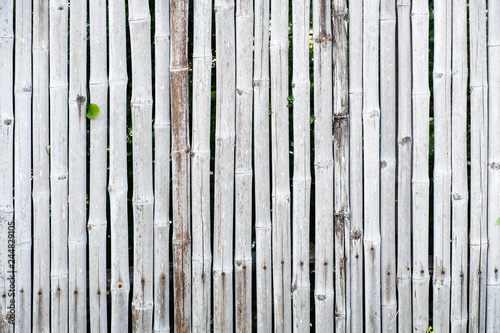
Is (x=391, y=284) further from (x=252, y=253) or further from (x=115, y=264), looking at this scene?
(x=115, y=264)

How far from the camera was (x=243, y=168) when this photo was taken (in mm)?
2549

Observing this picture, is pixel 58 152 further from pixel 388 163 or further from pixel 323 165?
pixel 388 163

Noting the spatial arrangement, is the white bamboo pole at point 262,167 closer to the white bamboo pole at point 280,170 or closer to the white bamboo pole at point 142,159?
the white bamboo pole at point 280,170

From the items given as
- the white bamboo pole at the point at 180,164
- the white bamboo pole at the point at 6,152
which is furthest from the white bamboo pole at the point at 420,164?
the white bamboo pole at the point at 6,152

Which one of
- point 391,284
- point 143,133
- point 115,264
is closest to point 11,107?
point 143,133

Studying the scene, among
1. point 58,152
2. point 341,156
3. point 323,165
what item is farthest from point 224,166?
point 58,152

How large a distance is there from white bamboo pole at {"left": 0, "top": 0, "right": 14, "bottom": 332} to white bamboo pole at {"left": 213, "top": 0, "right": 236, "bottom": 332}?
3.83 ft

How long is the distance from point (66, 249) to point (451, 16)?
8.58ft

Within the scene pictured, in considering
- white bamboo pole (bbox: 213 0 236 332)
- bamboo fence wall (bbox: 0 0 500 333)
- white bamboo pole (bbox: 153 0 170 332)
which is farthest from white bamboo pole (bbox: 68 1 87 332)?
white bamboo pole (bbox: 213 0 236 332)

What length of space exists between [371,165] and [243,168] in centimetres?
75

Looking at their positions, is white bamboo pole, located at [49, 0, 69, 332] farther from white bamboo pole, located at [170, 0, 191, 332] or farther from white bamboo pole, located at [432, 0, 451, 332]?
white bamboo pole, located at [432, 0, 451, 332]

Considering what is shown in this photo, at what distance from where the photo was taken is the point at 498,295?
2674 millimetres

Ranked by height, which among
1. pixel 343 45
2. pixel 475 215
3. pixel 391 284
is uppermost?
pixel 343 45

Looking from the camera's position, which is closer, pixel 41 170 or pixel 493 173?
pixel 41 170
